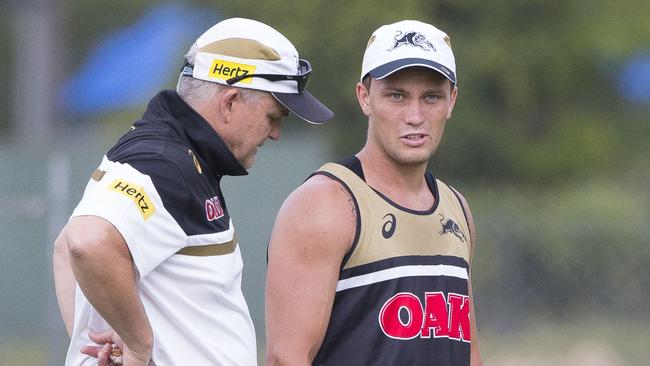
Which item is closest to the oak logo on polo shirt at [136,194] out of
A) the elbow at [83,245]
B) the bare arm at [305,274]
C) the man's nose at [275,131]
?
the elbow at [83,245]

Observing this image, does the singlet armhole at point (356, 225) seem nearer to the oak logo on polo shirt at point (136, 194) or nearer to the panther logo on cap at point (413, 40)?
the panther logo on cap at point (413, 40)

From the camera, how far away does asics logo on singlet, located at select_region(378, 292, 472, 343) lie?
4059 mm

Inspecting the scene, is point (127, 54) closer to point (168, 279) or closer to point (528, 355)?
point (528, 355)

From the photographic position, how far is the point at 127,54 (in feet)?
57.8

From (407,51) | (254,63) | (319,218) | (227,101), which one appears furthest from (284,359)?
(407,51)

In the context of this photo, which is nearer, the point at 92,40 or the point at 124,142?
the point at 124,142

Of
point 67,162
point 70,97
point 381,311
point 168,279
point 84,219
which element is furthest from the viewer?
point 70,97

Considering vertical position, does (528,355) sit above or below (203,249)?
above

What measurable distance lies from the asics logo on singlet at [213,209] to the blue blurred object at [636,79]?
14524 millimetres

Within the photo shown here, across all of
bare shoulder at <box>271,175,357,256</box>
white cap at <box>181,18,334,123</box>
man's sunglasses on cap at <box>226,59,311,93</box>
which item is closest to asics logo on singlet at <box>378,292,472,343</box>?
bare shoulder at <box>271,175,357,256</box>

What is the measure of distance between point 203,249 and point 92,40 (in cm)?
1564

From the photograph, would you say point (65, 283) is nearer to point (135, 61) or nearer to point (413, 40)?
point (413, 40)

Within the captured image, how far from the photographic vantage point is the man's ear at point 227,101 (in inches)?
159

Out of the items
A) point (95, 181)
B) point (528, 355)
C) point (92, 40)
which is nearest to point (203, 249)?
point (95, 181)
